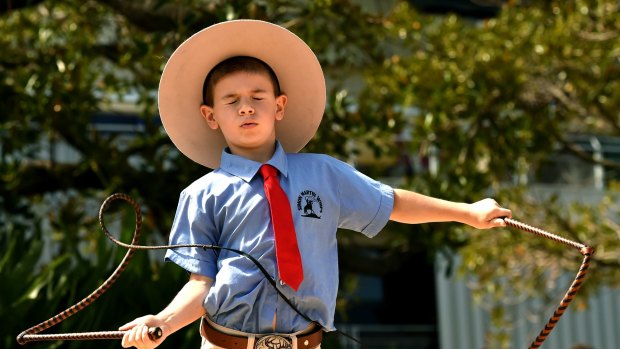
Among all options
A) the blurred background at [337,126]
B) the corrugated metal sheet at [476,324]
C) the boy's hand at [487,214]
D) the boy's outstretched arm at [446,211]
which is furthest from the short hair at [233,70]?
the corrugated metal sheet at [476,324]

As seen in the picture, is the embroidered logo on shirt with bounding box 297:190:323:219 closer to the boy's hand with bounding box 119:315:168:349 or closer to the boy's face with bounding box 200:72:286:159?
the boy's face with bounding box 200:72:286:159

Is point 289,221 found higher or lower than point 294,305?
higher

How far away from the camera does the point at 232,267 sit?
3.35 metres

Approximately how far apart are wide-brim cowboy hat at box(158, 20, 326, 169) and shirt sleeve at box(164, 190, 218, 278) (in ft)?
1.02

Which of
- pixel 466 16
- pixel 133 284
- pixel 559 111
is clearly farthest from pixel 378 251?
pixel 133 284

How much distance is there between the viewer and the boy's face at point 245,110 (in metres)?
3.44

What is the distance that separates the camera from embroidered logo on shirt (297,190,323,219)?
11.2 ft

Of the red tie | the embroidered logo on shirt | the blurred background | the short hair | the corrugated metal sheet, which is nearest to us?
the red tie

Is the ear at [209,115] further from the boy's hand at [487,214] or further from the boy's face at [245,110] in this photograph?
the boy's hand at [487,214]

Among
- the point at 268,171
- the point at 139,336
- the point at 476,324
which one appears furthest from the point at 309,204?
the point at 476,324

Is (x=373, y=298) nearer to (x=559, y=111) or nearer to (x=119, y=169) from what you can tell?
(x=559, y=111)

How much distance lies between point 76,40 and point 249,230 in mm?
5282

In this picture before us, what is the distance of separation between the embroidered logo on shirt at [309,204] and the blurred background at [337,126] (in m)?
2.59

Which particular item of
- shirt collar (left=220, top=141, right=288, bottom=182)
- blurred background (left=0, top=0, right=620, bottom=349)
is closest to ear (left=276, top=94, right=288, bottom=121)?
shirt collar (left=220, top=141, right=288, bottom=182)
